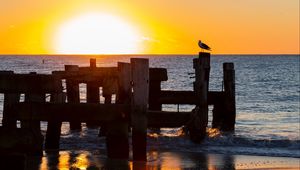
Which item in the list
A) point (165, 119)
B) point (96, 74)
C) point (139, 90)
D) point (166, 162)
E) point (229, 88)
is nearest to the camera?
point (139, 90)

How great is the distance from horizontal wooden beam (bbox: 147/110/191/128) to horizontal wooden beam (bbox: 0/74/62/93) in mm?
2392

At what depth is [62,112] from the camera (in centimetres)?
1136

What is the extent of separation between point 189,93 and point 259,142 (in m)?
2.67

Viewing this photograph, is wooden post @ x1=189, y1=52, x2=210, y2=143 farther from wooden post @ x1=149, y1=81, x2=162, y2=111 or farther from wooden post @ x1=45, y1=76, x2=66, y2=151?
wooden post @ x1=45, y1=76, x2=66, y2=151

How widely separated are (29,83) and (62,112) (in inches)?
38.4

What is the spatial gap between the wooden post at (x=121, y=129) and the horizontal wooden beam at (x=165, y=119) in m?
0.57

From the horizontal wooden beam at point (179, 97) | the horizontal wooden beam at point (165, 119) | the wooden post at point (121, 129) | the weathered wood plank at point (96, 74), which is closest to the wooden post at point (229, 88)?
the horizontal wooden beam at point (179, 97)

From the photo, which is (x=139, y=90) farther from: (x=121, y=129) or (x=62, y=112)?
(x=62, y=112)

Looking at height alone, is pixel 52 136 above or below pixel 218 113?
below

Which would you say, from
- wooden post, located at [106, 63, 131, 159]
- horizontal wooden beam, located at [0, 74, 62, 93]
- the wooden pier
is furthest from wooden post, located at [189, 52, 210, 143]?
horizontal wooden beam, located at [0, 74, 62, 93]

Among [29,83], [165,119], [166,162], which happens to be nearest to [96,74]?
[166,162]

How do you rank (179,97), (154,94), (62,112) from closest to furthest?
(62,112), (179,97), (154,94)

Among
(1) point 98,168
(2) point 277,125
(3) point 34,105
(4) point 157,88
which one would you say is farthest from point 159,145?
(2) point 277,125

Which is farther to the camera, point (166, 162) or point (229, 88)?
point (229, 88)
